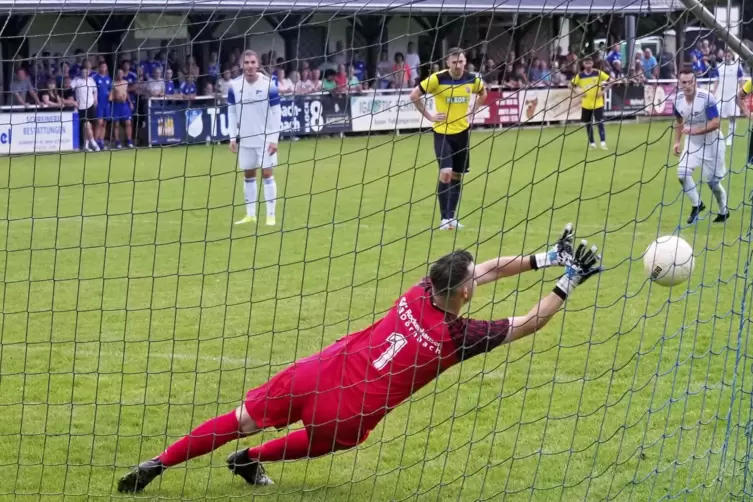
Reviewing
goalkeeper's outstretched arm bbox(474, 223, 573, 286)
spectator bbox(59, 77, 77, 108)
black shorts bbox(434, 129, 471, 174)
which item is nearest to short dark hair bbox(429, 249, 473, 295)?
goalkeeper's outstretched arm bbox(474, 223, 573, 286)

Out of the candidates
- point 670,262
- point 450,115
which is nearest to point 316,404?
point 670,262

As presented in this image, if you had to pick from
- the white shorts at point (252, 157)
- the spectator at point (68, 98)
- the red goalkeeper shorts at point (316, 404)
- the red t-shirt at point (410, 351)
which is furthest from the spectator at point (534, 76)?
the spectator at point (68, 98)

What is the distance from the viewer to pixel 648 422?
532 centimetres

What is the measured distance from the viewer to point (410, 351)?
175 inches

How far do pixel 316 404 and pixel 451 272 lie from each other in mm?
829

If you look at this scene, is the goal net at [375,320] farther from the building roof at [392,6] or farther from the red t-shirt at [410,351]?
the red t-shirt at [410,351]

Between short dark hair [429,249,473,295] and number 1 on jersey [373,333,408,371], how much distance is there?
0.27 m

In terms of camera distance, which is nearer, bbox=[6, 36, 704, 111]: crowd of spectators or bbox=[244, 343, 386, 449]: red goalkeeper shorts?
bbox=[244, 343, 386, 449]: red goalkeeper shorts

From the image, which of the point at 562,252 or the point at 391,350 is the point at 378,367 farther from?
the point at 562,252

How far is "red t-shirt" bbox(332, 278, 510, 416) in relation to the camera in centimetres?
445

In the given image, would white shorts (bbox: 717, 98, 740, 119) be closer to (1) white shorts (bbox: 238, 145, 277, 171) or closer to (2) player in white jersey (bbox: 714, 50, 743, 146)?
(2) player in white jersey (bbox: 714, 50, 743, 146)

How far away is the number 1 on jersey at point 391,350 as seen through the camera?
4.49 m

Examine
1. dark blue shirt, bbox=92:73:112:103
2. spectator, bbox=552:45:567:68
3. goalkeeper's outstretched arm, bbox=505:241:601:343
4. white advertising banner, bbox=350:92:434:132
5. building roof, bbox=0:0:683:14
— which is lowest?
white advertising banner, bbox=350:92:434:132

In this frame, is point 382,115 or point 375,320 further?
point 382,115
